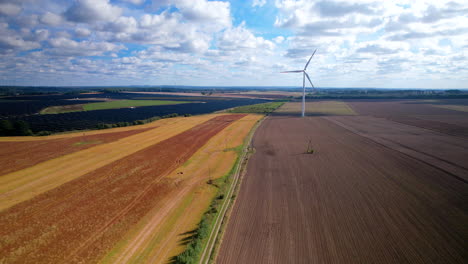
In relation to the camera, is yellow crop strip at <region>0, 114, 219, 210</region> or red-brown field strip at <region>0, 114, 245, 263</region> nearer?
red-brown field strip at <region>0, 114, 245, 263</region>

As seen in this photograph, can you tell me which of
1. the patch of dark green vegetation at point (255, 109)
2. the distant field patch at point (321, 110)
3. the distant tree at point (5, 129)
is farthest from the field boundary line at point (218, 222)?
the patch of dark green vegetation at point (255, 109)

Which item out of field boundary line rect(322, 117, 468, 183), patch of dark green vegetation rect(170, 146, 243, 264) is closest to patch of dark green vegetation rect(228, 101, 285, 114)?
field boundary line rect(322, 117, 468, 183)

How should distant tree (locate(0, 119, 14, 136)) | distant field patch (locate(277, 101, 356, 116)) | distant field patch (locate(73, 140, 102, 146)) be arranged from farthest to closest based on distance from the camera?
1. distant field patch (locate(277, 101, 356, 116))
2. distant tree (locate(0, 119, 14, 136))
3. distant field patch (locate(73, 140, 102, 146))

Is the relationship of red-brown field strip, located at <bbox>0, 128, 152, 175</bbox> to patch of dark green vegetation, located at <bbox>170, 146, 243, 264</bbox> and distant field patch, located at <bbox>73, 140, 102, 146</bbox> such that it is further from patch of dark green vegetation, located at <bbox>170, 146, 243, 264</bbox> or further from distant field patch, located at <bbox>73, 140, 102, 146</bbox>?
patch of dark green vegetation, located at <bbox>170, 146, 243, 264</bbox>

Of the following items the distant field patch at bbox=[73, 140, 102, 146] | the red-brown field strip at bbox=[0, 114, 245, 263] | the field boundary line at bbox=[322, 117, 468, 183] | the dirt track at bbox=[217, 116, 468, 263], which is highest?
the field boundary line at bbox=[322, 117, 468, 183]

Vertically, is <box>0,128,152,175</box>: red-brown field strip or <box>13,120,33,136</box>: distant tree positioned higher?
<box>13,120,33,136</box>: distant tree

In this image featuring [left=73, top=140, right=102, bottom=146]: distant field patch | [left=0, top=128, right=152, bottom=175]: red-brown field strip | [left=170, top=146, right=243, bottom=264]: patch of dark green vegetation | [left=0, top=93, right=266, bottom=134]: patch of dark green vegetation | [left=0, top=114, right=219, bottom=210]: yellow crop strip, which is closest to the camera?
[left=170, top=146, right=243, bottom=264]: patch of dark green vegetation

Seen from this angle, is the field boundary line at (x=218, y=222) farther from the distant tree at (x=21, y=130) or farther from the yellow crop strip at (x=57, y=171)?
the distant tree at (x=21, y=130)
